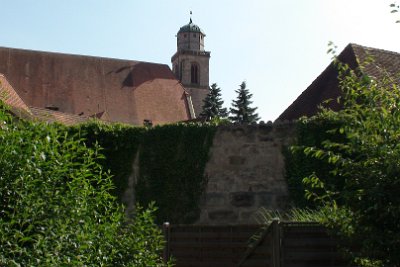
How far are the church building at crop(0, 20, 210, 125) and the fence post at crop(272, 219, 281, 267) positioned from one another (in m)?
34.3

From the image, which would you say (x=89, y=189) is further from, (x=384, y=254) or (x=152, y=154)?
(x=152, y=154)

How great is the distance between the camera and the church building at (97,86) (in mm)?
43562

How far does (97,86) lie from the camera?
45.8 meters

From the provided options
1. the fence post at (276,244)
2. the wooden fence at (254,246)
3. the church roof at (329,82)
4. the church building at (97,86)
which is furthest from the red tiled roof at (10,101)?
the church building at (97,86)

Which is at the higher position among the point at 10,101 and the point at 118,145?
the point at 10,101

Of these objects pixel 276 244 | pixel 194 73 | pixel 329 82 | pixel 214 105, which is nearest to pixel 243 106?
pixel 214 105

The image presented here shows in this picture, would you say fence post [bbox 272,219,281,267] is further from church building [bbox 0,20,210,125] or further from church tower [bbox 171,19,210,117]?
church tower [bbox 171,19,210,117]

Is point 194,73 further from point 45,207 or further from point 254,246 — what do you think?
point 45,207

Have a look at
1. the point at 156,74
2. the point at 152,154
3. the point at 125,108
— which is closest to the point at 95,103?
the point at 125,108

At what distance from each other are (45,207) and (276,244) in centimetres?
382

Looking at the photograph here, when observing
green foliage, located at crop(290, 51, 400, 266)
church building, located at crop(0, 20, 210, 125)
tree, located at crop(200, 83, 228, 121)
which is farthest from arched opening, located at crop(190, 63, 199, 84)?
green foliage, located at crop(290, 51, 400, 266)

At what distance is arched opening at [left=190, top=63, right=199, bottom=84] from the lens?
73250 mm

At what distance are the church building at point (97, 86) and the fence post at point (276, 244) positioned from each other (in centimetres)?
3425

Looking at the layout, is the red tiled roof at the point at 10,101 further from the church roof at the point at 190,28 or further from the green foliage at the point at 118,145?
the church roof at the point at 190,28
